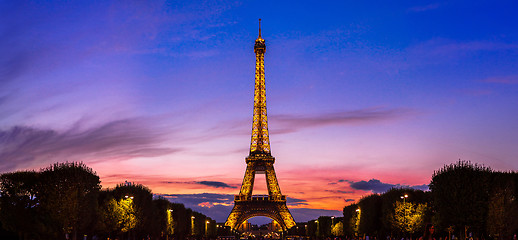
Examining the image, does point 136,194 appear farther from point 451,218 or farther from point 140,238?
point 451,218

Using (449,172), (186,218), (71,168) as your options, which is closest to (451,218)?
(449,172)

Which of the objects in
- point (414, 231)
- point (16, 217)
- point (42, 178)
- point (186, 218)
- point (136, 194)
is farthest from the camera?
point (186, 218)

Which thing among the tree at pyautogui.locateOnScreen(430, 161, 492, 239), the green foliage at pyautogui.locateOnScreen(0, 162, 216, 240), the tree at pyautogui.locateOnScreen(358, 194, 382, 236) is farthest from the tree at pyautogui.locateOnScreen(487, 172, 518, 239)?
the green foliage at pyautogui.locateOnScreen(0, 162, 216, 240)

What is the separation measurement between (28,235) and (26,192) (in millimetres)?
5337

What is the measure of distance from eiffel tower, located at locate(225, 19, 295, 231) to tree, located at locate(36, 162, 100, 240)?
85.7 meters

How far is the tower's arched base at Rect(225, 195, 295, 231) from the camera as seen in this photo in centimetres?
14750

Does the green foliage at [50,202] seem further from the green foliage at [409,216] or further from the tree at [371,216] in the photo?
the tree at [371,216]

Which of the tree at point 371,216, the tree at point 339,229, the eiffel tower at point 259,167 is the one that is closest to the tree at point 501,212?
the tree at point 371,216

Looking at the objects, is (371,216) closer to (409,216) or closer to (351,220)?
(409,216)

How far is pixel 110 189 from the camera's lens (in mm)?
90000

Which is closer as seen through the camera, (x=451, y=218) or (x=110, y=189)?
(x=451, y=218)

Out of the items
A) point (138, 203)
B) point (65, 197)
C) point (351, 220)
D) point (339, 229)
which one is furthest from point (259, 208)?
point (65, 197)

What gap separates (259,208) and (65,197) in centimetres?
9818

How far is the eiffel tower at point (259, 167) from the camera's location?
14662 cm
